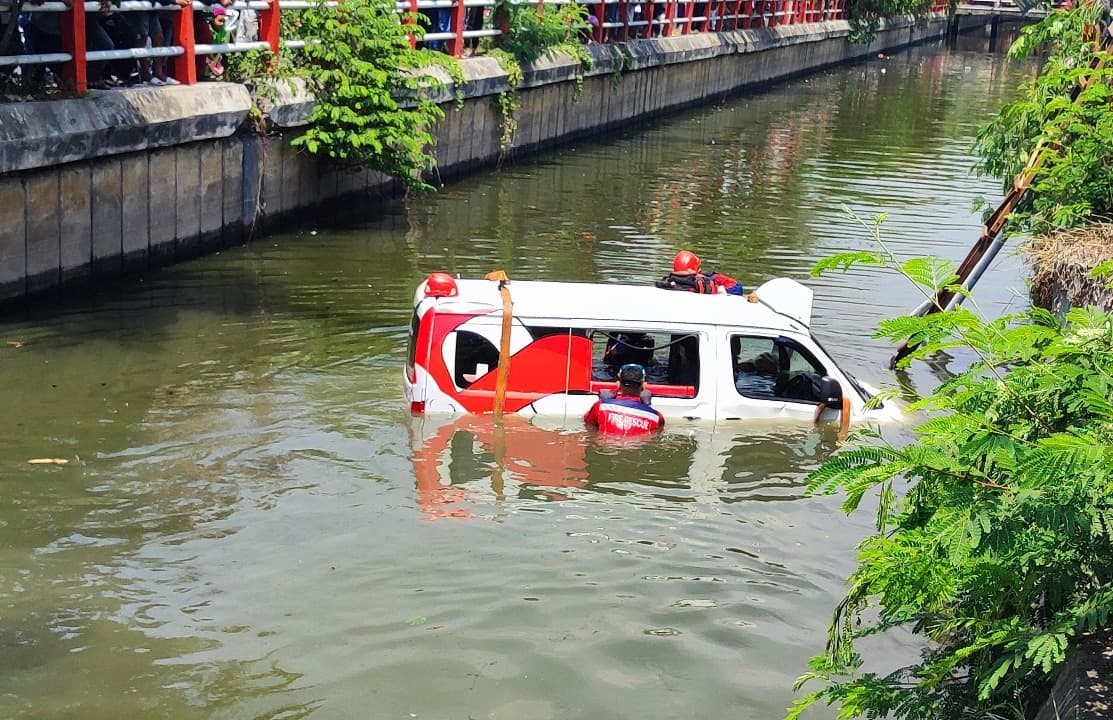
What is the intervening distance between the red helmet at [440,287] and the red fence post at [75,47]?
5.95 m

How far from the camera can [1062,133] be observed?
1290 centimetres

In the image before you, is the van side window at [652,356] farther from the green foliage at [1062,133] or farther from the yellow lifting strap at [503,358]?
the green foliage at [1062,133]

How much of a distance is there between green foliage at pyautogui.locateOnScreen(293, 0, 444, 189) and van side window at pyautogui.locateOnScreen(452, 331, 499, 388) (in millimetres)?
8077

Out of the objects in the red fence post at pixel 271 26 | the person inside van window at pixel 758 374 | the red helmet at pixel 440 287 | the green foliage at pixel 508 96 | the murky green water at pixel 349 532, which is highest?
the red fence post at pixel 271 26

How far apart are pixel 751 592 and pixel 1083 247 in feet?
17.7

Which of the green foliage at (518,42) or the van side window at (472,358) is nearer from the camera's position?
the van side window at (472,358)

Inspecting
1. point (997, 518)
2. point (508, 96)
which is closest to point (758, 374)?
point (997, 518)

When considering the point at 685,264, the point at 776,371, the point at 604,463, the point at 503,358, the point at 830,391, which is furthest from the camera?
the point at 685,264

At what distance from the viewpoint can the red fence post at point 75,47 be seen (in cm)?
1414

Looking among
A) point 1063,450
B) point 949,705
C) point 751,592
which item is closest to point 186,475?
point 751,592

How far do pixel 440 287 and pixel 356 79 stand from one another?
335 inches

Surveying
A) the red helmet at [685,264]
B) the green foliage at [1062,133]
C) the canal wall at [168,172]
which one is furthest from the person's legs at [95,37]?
the green foliage at [1062,133]

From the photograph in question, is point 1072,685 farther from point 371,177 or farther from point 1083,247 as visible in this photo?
point 371,177

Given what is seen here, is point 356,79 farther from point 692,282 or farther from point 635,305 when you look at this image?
point 635,305
